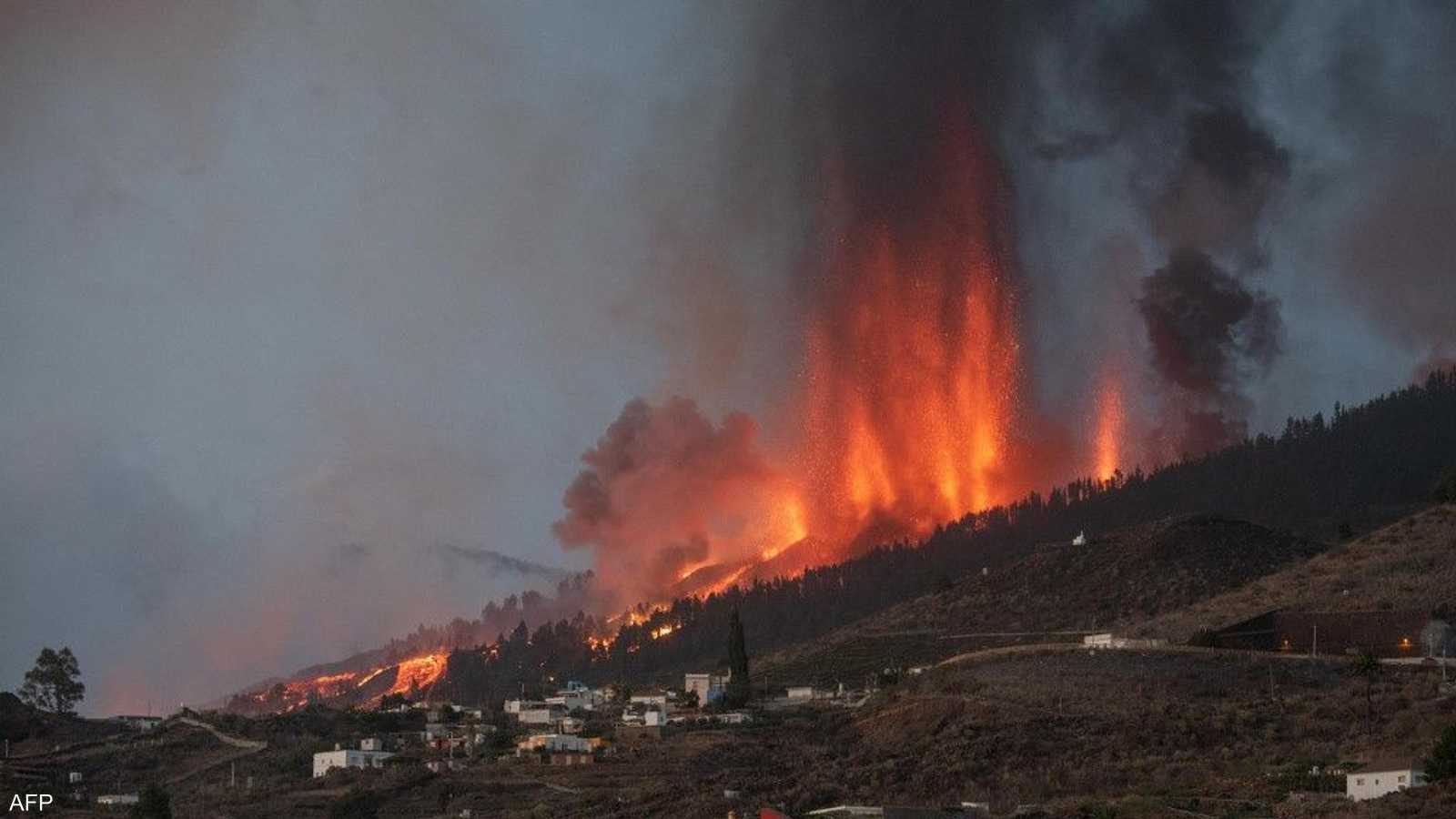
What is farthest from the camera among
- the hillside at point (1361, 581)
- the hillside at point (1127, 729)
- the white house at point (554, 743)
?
the hillside at point (1361, 581)

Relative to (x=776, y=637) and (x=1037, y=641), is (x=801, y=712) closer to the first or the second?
(x=1037, y=641)

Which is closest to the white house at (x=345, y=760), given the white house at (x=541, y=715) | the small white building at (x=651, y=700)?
the white house at (x=541, y=715)

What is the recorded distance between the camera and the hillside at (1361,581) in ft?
421

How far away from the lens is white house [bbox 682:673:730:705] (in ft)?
487

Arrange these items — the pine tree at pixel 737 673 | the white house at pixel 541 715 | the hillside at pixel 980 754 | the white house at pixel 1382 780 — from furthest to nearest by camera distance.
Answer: the white house at pixel 541 715
the pine tree at pixel 737 673
the hillside at pixel 980 754
the white house at pixel 1382 780

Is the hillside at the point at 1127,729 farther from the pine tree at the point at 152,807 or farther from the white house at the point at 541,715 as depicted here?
the pine tree at the point at 152,807

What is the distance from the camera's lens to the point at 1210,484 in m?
191

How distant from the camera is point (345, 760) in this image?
127 metres

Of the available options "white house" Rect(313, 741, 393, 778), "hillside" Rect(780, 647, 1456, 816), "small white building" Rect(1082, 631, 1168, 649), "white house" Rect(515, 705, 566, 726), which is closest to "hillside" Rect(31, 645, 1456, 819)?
"hillside" Rect(780, 647, 1456, 816)

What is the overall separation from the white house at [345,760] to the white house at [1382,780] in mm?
62494

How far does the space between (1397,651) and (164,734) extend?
7742cm

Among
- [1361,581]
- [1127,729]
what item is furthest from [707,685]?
[1127,729]

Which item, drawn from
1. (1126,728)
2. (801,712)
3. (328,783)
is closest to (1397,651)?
(1126,728)

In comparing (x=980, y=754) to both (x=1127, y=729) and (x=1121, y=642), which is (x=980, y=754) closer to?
(x=1127, y=729)
